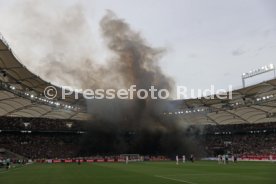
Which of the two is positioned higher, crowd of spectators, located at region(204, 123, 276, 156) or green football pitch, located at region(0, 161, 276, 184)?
crowd of spectators, located at region(204, 123, 276, 156)

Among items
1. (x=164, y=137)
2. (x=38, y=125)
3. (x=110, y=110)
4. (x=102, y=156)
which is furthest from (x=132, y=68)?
(x=38, y=125)

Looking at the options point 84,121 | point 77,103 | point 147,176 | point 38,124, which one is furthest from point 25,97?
point 147,176

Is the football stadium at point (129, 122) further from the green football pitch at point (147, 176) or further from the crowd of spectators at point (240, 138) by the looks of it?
the green football pitch at point (147, 176)

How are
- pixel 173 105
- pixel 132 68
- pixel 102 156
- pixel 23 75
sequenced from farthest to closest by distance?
pixel 173 105, pixel 102 156, pixel 132 68, pixel 23 75

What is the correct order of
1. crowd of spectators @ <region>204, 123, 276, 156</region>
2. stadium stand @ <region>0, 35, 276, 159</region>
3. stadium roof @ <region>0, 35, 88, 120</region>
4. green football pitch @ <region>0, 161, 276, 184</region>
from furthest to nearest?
crowd of spectators @ <region>204, 123, 276, 156</region> < stadium stand @ <region>0, 35, 276, 159</region> < stadium roof @ <region>0, 35, 88, 120</region> < green football pitch @ <region>0, 161, 276, 184</region>

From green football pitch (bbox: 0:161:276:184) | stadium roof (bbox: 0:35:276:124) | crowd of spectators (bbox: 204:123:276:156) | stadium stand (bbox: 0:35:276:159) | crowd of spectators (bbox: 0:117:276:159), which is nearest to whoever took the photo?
green football pitch (bbox: 0:161:276:184)

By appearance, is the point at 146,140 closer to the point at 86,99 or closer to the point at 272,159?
the point at 86,99

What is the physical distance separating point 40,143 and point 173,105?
35.9 metres

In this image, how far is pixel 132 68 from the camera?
78.5 metres

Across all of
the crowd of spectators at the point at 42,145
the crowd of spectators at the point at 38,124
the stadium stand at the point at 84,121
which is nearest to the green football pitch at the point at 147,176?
the stadium stand at the point at 84,121

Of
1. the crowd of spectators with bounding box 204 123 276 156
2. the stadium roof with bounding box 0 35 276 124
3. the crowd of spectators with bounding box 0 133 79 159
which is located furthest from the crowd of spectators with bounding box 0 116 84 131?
the crowd of spectators with bounding box 204 123 276 156

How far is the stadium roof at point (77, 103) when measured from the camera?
62.9 meters

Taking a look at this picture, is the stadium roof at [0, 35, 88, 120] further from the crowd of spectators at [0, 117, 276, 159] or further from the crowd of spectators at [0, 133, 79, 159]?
the crowd of spectators at [0, 133, 79, 159]

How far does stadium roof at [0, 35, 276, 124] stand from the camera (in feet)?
206
